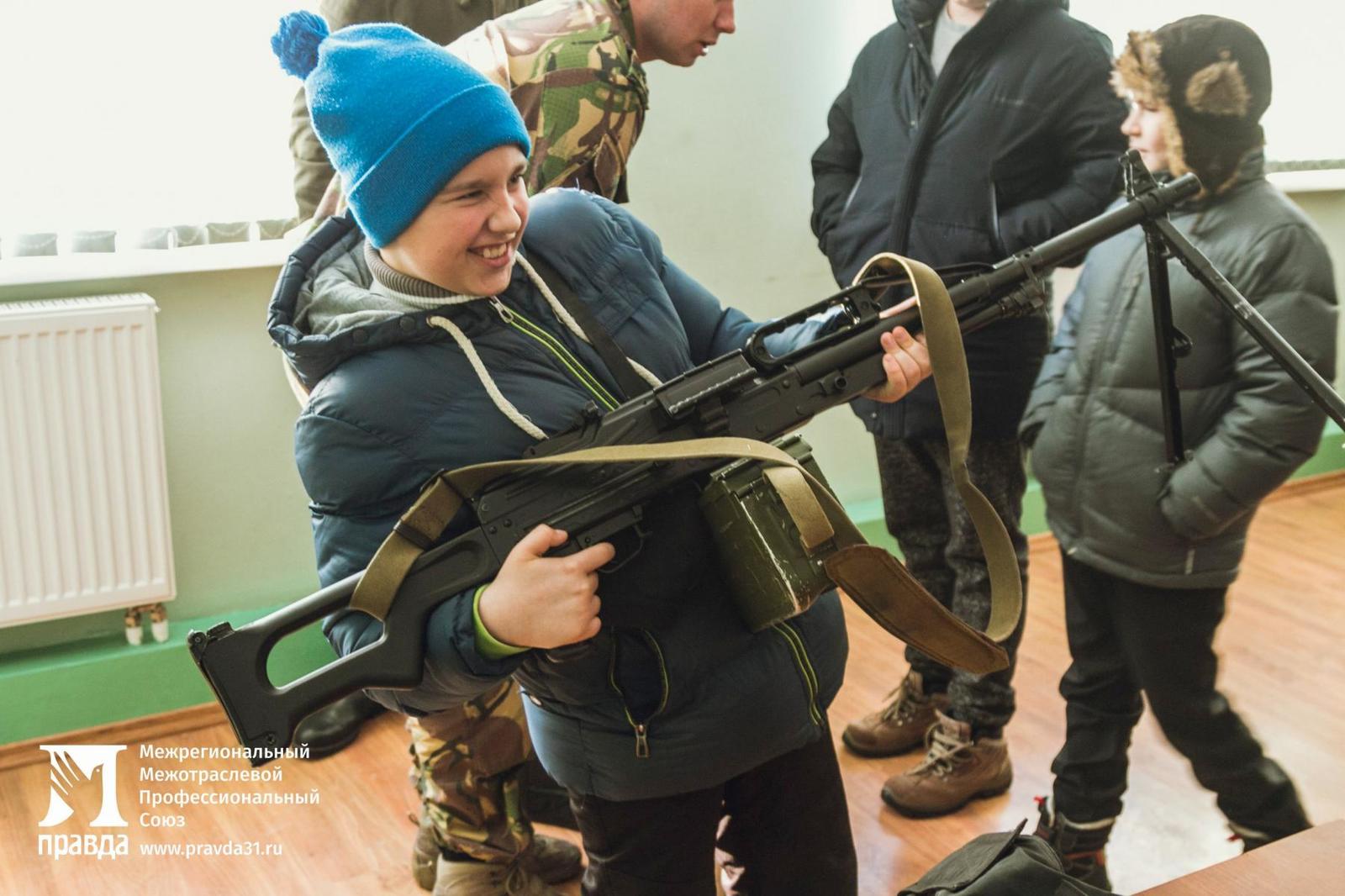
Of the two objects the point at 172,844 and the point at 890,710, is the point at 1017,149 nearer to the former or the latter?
the point at 890,710

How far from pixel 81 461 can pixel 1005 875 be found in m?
2.24

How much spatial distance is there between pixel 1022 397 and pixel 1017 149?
1.35ft

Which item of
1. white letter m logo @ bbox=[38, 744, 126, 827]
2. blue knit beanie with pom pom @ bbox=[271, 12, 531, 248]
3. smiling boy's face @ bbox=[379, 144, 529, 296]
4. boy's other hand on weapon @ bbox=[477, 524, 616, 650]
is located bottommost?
white letter m logo @ bbox=[38, 744, 126, 827]

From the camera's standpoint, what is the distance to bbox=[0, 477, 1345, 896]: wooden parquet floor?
1804 mm

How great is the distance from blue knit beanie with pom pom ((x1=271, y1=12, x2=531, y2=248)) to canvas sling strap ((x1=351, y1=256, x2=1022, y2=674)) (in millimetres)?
261

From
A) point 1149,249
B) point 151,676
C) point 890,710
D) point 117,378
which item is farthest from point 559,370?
point 151,676

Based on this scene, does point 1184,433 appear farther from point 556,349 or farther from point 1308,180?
point 556,349

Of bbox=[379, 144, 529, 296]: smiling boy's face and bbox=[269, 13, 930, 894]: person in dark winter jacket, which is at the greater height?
bbox=[379, 144, 529, 296]: smiling boy's face

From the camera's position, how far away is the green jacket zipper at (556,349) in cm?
125

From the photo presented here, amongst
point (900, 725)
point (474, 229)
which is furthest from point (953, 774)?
point (474, 229)

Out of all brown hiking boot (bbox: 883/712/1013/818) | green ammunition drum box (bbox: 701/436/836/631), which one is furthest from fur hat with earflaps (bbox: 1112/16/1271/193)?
brown hiking boot (bbox: 883/712/1013/818)

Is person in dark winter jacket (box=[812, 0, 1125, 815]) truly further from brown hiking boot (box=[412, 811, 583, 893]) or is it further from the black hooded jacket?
brown hiking boot (box=[412, 811, 583, 893])

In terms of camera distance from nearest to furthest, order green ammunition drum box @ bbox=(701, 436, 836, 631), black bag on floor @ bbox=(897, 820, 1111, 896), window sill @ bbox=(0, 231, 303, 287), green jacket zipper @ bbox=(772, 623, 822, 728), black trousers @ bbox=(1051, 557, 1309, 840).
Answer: black bag on floor @ bbox=(897, 820, 1111, 896) < green ammunition drum box @ bbox=(701, 436, 836, 631) < green jacket zipper @ bbox=(772, 623, 822, 728) < black trousers @ bbox=(1051, 557, 1309, 840) < window sill @ bbox=(0, 231, 303, 287)

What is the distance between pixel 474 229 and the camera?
1.18 metres
